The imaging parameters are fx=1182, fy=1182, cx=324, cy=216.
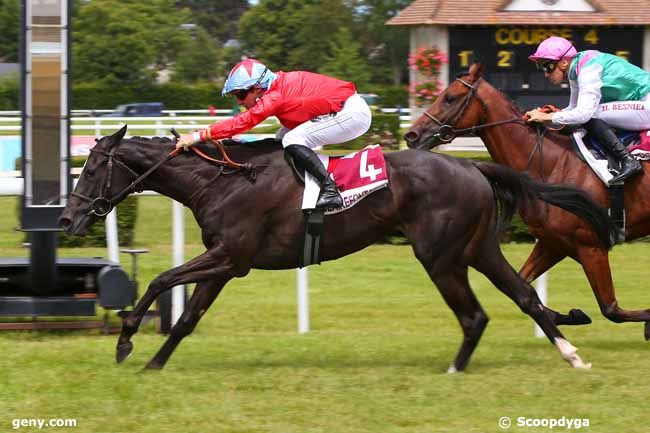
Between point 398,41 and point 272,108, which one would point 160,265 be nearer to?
point 272,108

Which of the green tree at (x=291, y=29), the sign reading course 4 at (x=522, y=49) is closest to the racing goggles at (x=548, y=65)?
the sign reading course 4 at (x=522, y=49)

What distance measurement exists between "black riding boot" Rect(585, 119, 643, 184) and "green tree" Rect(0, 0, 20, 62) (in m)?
55.5

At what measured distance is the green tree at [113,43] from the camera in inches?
2023

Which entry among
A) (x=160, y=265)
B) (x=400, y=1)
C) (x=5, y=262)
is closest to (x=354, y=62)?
(x=400, y=1)

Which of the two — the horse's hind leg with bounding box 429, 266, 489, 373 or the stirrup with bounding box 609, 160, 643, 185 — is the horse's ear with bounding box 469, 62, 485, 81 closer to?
the stirrup with bounding box 609, 160, 643, 185

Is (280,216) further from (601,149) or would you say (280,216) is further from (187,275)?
(601,149)

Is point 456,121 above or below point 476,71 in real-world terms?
below

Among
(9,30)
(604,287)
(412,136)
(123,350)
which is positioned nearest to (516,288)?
(604,287)

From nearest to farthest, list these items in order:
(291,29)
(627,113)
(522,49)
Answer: (627,113)
(522,49)
(291,29)

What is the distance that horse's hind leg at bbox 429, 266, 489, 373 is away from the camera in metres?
6.59

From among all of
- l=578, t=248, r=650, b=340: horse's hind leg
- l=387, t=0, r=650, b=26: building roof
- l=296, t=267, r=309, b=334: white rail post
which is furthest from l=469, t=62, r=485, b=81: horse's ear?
l=387, t=0, r=650, b=26: building roof

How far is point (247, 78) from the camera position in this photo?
6570 millimetres

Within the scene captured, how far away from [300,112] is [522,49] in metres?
15.1

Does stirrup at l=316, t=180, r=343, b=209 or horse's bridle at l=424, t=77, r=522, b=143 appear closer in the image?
stirrup at l=316, t=180, r=343, b=209
